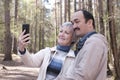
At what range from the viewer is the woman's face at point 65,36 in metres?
3.50

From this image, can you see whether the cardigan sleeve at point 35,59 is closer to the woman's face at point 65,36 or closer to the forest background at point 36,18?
the woman's face at point 65,36

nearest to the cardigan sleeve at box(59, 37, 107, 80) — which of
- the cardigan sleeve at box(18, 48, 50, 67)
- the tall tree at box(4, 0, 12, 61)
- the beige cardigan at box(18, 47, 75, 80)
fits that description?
the beige cardigan at box(18, 47, 75, 80)

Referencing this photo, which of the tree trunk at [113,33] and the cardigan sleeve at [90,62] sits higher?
the cardigan sleeve at [90,62]

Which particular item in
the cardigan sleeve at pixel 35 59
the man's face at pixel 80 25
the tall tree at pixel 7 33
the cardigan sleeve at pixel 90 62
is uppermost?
the man's face at pixel 80 25

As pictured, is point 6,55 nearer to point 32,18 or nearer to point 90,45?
point 90,45

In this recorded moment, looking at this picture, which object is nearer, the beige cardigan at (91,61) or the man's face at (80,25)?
the beige cardigan at (91,61)

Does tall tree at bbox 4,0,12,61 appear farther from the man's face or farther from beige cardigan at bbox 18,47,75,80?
the man's face

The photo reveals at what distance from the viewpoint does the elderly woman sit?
11.3ft

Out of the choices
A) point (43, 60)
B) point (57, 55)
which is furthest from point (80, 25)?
point (43, 60)

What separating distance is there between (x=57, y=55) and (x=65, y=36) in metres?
0.25

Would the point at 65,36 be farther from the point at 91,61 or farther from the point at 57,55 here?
the point at 91,61

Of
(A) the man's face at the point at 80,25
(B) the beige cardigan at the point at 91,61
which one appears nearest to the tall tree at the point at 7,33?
(A) the man's face at the point at 80,25

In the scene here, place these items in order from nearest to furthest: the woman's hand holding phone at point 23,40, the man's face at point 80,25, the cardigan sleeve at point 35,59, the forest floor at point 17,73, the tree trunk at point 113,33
→ the man's face at point 80,25, the woman's hand holding phone at point 23,40, the cardigan sleeve at point 35,59, the tree trunk at point 113,33, the forest floor at point 17,73

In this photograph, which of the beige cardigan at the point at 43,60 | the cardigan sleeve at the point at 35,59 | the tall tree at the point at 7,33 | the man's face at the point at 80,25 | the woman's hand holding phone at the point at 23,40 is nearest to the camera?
the man's face at the point at 80,25
